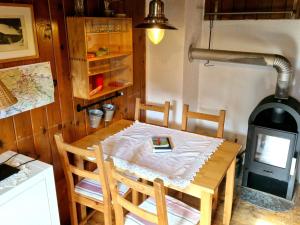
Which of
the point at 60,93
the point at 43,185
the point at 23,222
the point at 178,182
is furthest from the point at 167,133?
the point at 23,222

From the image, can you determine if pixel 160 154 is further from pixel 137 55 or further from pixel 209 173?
pixel 137 55

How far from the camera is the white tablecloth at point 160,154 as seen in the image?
5.29 ft

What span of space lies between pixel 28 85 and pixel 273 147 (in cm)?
198

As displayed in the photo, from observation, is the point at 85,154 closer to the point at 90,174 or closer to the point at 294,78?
the point at 90,174

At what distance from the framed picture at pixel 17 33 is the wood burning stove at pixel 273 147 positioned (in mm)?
1774

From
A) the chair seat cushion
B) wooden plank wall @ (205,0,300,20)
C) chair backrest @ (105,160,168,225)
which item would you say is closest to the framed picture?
chair backrest @ (105,160,168,225)

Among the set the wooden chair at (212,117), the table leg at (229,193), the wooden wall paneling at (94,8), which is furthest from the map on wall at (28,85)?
the table leg at (229,193)

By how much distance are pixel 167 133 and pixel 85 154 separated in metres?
0.78

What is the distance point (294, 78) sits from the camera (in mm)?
2449

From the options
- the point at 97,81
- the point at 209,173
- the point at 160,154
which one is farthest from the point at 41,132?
→ the point at 209,173

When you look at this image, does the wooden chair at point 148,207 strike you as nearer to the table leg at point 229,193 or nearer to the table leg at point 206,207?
the table leg at point 206,207

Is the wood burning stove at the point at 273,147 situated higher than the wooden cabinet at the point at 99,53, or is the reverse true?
the wooden cabinet at the point at 99,53

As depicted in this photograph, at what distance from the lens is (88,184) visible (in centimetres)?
193

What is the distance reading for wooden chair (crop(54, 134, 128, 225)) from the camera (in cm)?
162
